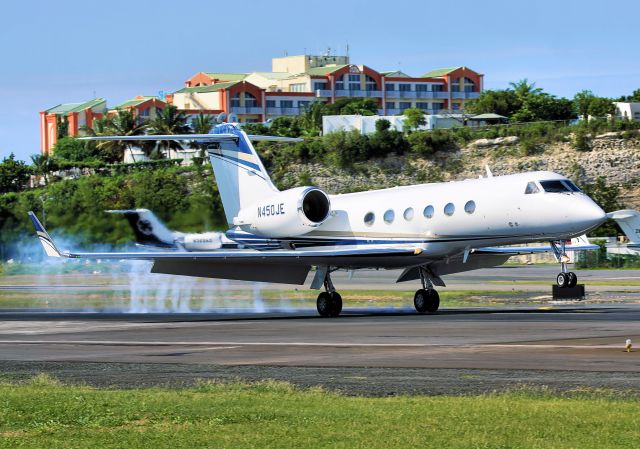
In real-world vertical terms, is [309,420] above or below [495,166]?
below

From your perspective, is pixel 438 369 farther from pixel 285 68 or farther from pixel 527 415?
pixel 285 68

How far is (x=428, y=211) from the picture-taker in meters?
32.9

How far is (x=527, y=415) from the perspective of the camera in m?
12.6

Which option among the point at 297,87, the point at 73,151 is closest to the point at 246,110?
the point at 297,87

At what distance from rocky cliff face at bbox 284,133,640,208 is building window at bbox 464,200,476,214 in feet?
230

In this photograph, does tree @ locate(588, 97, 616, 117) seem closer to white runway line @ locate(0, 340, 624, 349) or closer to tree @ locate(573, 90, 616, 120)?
tree @ locate(573, 90, 616, 120)

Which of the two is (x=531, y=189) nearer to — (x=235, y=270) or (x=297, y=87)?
(x=235, y=270)

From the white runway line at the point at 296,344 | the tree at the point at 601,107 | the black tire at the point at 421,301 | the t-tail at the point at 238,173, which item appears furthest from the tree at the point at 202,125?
the white runway line at the point at 296,344

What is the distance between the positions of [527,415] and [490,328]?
13.2m

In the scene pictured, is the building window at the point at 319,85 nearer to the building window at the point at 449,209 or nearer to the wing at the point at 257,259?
the wing at the point at 257,259

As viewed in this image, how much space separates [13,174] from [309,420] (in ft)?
342

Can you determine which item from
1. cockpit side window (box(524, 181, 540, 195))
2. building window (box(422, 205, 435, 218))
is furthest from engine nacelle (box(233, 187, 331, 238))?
cockpit side window (box(524, 181, 540, 195))

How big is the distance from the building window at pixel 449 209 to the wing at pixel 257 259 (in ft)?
4.36

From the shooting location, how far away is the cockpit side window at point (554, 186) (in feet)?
104
